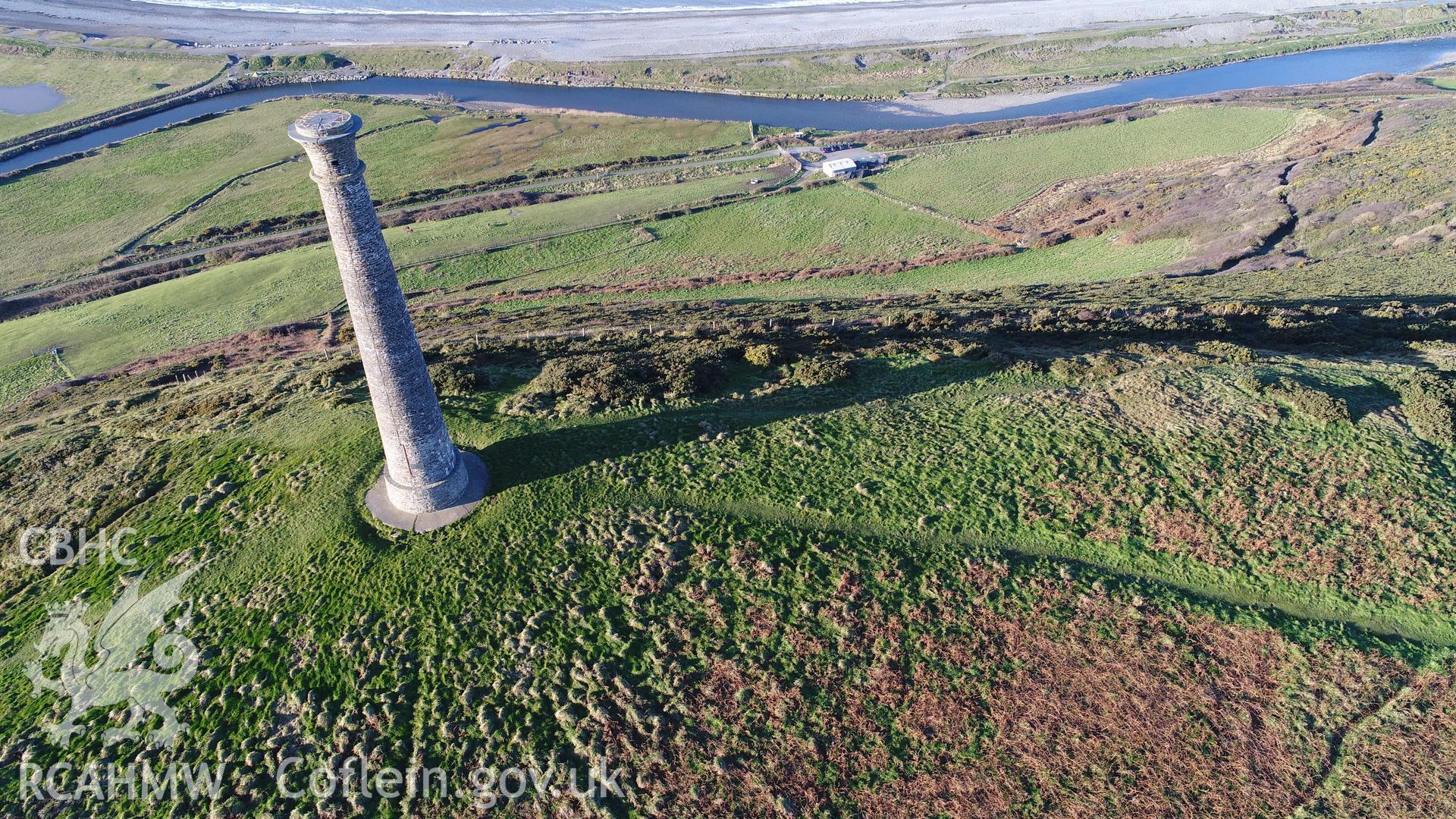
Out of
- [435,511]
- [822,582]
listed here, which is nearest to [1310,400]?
[822,582]

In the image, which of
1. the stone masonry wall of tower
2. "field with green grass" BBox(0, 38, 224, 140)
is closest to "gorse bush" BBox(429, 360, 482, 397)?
the stone masonry wall of tower

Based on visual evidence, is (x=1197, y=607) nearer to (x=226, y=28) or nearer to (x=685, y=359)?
(x=685, y=359)

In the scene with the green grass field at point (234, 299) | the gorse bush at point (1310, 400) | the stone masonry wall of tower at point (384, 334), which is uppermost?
the stone masonry wall of tower at point (384, 334)

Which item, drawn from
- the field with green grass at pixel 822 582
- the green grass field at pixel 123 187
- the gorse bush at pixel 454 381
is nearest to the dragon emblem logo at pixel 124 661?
the field with green grass at pixel 822 582

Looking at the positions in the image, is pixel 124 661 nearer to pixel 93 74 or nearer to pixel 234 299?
pixel 234 299

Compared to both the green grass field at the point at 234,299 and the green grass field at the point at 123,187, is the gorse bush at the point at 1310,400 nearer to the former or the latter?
the green grass field at the point at 234,299

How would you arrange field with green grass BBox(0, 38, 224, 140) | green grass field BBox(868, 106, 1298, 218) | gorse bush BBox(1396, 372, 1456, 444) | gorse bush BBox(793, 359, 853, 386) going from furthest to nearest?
field with green grass BBox(0, 38, 224, 140) < green grass field BBox(868, 106, 1298, 218) < gorse bush BBox(793, 359, 853, 386) < gorse bush BBox(1396, 372, 1456, 444)

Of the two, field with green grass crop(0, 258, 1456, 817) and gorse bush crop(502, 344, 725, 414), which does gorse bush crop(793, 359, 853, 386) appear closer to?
field with green grass crop(0, 258, 1456, 817)
